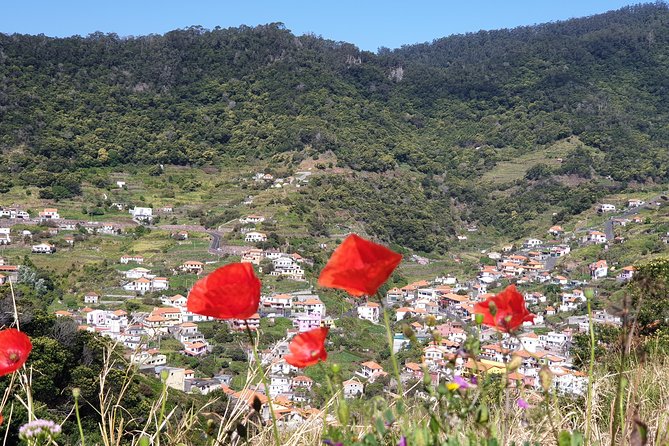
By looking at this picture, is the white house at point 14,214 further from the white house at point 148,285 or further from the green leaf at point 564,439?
the green leaf at point 564,439

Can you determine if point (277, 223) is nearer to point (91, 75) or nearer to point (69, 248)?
point (69, 248)

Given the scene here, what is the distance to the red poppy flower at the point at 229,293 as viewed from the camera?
762 mm

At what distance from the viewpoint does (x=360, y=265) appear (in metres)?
0.69

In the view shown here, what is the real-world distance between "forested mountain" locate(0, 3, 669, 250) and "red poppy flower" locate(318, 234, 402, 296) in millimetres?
37692

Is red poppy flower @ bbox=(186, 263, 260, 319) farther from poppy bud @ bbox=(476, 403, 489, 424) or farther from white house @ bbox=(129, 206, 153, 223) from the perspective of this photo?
white house @ bbox=(129, 206, 153, 223)

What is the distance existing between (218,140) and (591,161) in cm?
2980

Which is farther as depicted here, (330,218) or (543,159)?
(543,159)

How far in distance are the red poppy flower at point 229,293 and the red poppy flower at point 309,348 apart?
0.35 feet

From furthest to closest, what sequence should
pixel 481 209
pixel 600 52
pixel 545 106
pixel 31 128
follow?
pixel 600 52 < pixel 545 106 < pixel 481 209 < pixel 31 128

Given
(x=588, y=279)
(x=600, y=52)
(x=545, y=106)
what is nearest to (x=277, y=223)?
(x=588, y=279)

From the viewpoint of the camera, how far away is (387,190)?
154 feet

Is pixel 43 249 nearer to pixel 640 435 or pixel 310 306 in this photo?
pixel 310 306

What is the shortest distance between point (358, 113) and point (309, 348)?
194 feet

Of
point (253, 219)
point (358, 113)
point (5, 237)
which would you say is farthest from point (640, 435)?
point (358, 113)
